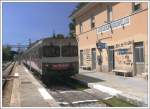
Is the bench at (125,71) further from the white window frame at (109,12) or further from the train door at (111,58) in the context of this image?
the white window frame at (109,12)

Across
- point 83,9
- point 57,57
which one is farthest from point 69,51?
point 83,9

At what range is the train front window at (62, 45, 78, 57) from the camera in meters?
20.2

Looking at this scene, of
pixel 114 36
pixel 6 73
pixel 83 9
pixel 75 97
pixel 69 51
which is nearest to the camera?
pixel 75 97

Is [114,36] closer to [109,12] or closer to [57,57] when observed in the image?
[109,12]

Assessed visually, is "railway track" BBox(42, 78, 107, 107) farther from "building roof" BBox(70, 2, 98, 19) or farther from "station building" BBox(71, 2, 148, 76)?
"building roof" BBox(70, 2, 98, 19)

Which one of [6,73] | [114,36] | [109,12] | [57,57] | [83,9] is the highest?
[83,9]

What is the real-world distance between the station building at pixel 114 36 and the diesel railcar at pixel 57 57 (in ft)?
11.4

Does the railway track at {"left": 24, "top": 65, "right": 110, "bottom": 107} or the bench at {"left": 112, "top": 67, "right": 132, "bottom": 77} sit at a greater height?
the bench at {"left": 112, "top": 67, "right": 132, "bottom": 77}

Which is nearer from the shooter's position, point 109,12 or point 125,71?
point 125,71

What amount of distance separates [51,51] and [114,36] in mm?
6361

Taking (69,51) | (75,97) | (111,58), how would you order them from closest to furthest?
(75,97) < (69,51) < (111,58)

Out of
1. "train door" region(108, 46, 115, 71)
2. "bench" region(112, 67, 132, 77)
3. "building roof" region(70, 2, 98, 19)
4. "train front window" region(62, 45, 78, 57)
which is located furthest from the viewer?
"building roof" region(70, 2, 98, 19)

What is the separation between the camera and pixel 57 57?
19.9 m

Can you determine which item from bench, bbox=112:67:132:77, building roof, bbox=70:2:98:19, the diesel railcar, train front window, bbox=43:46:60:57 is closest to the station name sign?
building roof, bbox=70:2:98:19
